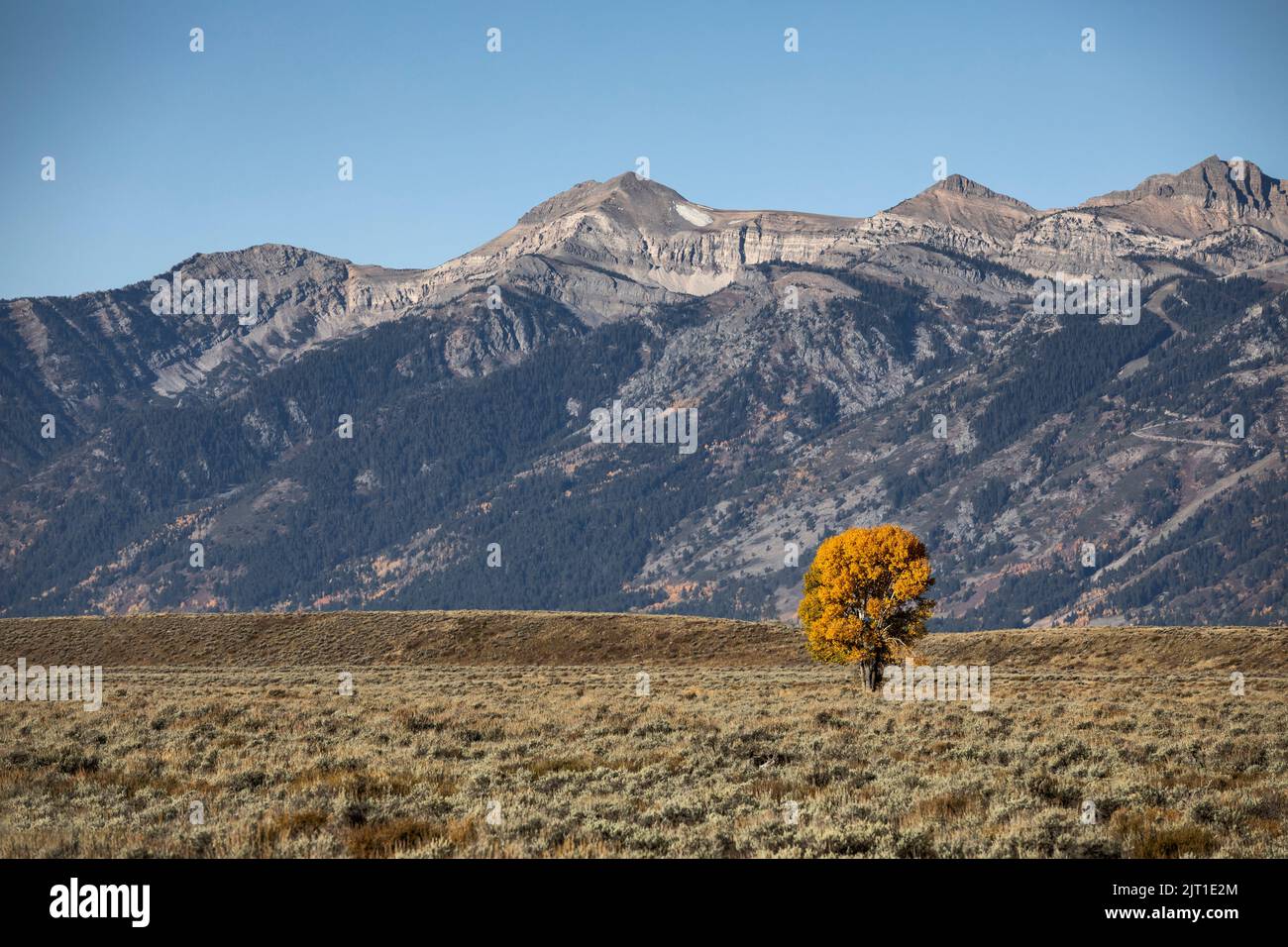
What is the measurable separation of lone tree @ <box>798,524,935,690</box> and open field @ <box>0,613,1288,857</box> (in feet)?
8.85

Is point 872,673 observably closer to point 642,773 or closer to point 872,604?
point 872,604

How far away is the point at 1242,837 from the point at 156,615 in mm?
115906

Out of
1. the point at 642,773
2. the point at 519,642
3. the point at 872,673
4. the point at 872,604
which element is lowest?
the point at 519,642

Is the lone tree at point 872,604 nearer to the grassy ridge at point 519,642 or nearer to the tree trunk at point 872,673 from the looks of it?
the tree trunk at point 872,673

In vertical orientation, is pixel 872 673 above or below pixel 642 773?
below

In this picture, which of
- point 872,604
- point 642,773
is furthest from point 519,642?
point 642,773

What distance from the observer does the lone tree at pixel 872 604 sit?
204 feet

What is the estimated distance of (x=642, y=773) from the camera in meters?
26.3

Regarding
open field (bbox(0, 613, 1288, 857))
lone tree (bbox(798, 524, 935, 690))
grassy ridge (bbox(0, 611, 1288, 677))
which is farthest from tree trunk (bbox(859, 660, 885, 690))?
grassy ridge (bbox(0, 611, 1288, 677))

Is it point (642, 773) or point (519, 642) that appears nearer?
point (642, 773)

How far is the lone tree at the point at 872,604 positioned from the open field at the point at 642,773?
2696mm

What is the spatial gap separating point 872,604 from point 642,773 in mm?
37285

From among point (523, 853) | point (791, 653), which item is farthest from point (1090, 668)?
point (523, 853)

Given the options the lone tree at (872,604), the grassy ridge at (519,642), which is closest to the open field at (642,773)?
the lone tree at (872,604)
